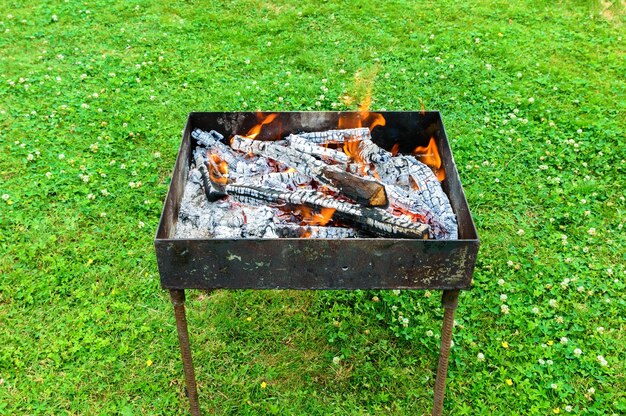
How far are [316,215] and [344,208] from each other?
0.71 feet

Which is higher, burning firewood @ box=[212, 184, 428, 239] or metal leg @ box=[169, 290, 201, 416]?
burning firewood @ box=[212, 184, 428, 239]

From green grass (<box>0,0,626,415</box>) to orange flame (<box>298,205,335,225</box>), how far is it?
1.25 m

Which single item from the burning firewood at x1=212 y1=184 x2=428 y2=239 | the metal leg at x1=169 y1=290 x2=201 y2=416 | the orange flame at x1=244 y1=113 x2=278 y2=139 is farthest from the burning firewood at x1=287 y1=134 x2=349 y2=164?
the metal leg at x1=169 y1=290 x2=201 y2=416

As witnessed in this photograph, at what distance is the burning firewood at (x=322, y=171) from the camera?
10.8 ft

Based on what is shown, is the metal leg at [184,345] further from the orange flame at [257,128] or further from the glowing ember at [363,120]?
the glowing ember at [363,120]

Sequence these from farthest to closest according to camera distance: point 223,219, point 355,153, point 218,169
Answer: point 355,153 → point 218,169 → point 223,219

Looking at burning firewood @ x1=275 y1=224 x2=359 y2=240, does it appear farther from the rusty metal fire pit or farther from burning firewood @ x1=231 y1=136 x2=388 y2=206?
the rusty metal fire pit

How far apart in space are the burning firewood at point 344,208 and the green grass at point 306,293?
1283mm

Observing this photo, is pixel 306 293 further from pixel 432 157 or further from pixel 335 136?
pixel 432 157

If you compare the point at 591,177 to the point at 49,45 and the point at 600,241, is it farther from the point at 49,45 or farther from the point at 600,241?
the point at 49,45

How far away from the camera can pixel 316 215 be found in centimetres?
339

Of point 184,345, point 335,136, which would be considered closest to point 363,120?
point 335,136

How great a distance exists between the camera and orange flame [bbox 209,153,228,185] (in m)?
3.73

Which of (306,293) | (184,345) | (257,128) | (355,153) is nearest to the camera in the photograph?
(184,345)
